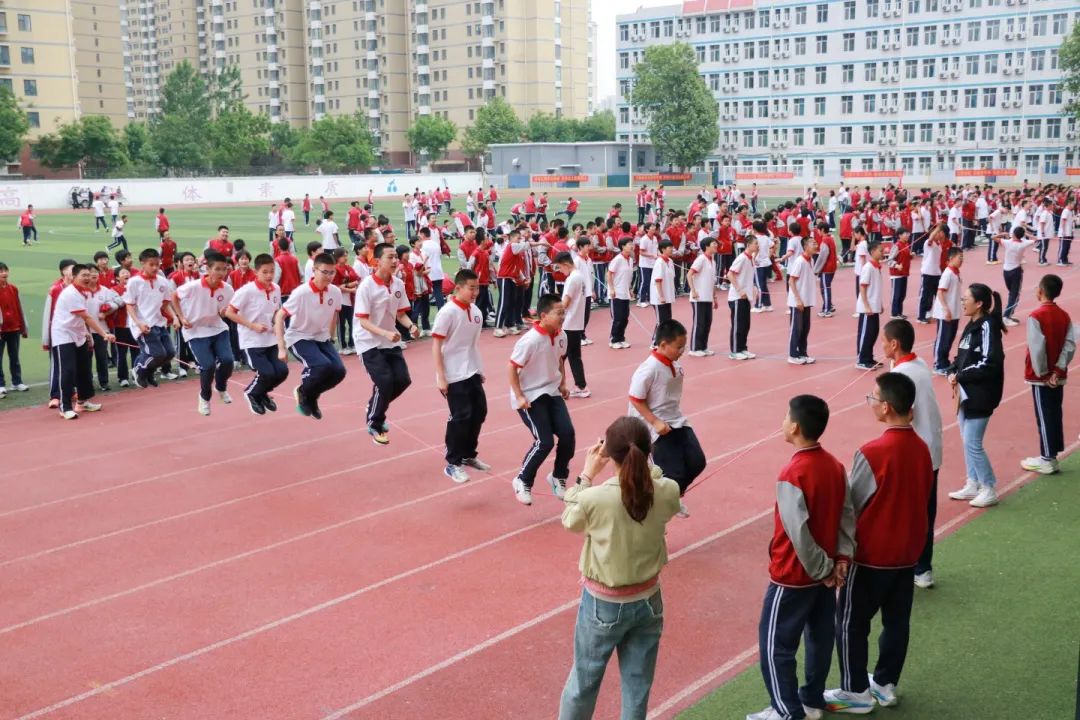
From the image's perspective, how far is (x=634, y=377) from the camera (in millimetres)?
7523

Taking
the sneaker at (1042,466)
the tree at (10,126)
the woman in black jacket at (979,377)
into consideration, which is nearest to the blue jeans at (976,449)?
the woman in black jacket at (979,377)

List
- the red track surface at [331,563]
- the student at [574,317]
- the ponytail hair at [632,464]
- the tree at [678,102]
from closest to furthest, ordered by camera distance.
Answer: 1. the ponytail hair at [632,464]
2. the red track surface at [331,563]
3. the student at [574,317]
4. the tree at [678,102]

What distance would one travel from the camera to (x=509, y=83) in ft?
349

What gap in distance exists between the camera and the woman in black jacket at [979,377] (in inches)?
320

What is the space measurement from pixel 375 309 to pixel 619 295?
7445mm

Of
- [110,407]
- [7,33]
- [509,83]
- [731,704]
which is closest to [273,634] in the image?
[731,704]

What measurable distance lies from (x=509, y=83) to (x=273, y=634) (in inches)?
4122

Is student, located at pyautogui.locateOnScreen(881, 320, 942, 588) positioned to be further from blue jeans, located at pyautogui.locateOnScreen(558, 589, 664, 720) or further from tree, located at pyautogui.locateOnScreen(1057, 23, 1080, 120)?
tree, located at pyautogui.locateOnScreen(1057, 23, 1080, 120)

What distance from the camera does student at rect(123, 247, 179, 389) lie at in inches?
546

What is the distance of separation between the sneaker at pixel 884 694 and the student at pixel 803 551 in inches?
20.0

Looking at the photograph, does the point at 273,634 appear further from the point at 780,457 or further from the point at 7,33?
the point at 7,33

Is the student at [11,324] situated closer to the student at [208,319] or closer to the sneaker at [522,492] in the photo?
the student at [208,319]

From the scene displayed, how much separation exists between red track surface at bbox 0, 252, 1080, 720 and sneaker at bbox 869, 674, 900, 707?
2.94ft

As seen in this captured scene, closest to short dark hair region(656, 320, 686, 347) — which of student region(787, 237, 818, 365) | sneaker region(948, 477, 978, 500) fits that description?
sneaker region(948, 477, 978, 500)
